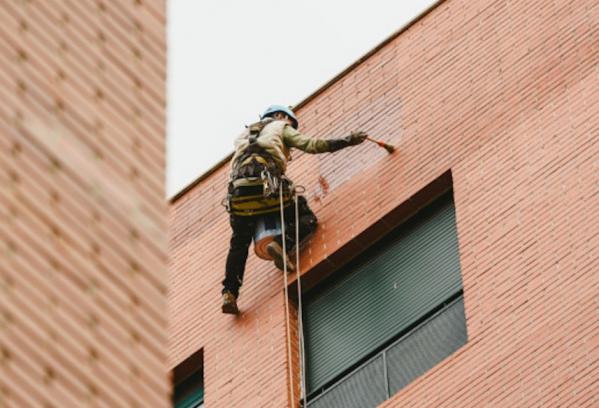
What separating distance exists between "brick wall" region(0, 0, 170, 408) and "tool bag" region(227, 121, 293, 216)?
7.43m

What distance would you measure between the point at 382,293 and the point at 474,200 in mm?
1150

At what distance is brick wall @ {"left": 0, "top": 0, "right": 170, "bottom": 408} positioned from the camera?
25.1 ft

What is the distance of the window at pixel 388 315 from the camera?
51.0 ft

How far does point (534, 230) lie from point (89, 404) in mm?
8077

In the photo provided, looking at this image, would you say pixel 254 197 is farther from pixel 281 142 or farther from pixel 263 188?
pixel 281 142

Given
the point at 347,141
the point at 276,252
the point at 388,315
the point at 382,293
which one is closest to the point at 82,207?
the point at 388,315

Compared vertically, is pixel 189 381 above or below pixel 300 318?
below

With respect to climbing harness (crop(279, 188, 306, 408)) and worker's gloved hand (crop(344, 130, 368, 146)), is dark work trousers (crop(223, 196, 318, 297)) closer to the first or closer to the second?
climbing harness (crop(279, 188, 306, 408))

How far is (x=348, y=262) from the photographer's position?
16922mm

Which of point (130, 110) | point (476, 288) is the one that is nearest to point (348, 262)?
point (476, 288)

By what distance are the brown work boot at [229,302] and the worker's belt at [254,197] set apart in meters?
0.75

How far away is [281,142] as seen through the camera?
55.7 ft

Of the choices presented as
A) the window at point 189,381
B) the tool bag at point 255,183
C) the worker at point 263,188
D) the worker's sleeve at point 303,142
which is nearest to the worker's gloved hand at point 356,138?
the worker at point 263,188

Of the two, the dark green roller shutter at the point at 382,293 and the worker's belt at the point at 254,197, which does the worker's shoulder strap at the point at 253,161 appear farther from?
the dark green roller shutter at the point at 382,293
